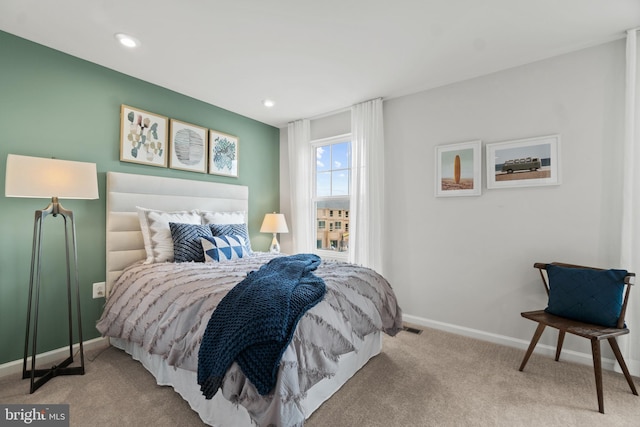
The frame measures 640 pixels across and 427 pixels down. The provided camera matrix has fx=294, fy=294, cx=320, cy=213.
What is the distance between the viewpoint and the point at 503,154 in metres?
2.75

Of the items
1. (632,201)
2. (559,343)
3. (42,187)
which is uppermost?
(42,187)

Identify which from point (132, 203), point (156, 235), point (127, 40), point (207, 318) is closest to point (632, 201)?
point (207, 318)

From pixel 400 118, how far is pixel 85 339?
378cm

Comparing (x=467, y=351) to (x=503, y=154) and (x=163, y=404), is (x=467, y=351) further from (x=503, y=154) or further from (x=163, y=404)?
(x=163, y=404)

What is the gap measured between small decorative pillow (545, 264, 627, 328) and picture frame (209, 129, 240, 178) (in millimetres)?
3485

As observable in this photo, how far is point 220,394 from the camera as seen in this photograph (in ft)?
5.13

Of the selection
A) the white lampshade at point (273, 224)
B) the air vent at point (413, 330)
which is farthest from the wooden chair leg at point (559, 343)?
the white lampshade at point (273, 224)

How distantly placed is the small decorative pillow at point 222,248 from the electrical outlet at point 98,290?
3.17 feet

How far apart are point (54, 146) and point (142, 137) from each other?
2.28 feet

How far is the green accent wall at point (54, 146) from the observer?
2195 millimetres

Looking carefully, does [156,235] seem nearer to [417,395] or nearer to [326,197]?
[326,197]

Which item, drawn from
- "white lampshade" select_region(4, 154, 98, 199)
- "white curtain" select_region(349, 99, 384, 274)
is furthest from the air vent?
"white lampshade" select_region(4, 154, 98, 199)

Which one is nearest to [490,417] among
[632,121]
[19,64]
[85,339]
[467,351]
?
[467,351]

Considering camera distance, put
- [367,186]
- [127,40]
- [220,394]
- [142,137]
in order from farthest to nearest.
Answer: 1. [367,186]
2. [142,137]
3. [127,40]
4. [220,394]
